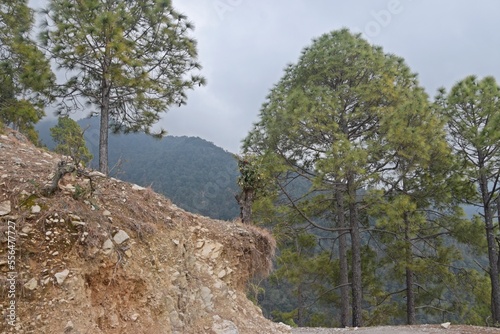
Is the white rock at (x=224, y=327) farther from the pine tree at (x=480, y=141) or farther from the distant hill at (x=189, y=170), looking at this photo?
the distant hill at (x=189, y=170)

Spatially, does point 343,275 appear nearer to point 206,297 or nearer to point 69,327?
point 206,297

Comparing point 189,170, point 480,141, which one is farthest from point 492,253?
point 189,170

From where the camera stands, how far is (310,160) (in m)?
13.4

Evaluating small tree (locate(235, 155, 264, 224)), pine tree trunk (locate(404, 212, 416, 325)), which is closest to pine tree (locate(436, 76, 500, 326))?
pine tree trunk (locate(404, 212, 416, 325))

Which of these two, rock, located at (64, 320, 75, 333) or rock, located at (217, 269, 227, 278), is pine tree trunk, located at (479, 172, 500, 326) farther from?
rock, located at (64, 320, 75, 333)

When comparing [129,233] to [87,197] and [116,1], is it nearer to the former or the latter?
[87,197]

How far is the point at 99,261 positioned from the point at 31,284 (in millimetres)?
690

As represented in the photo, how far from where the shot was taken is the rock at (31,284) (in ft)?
11.0

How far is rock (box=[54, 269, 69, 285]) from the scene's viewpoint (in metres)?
3.50

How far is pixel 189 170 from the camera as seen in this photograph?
6084cm

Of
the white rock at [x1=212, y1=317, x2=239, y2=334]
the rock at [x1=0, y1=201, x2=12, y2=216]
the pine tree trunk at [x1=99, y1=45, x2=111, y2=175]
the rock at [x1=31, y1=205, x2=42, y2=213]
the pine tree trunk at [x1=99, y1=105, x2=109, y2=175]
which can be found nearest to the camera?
the rock at [x1=0, y1=201, x2=12, y2=216]

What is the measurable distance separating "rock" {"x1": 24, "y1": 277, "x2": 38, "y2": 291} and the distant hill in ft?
112

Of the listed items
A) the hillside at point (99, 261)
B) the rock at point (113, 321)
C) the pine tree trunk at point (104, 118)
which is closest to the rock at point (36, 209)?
the hillside at point (99, 261)

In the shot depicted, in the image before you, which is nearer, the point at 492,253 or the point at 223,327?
the point at 223,327
